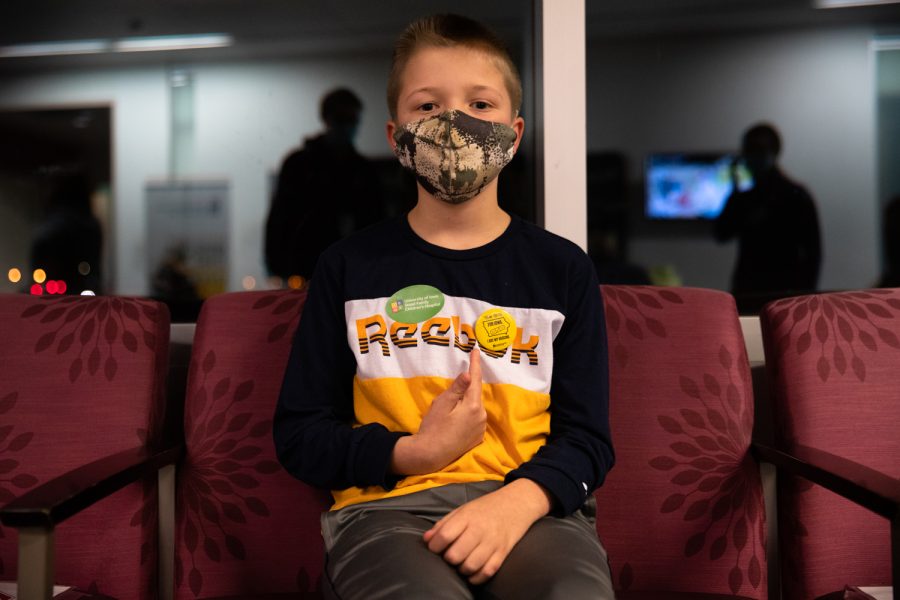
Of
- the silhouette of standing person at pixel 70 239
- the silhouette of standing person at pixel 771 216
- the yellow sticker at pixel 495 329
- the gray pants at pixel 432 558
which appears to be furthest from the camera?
the silhouette of standing person at pixel 771 216

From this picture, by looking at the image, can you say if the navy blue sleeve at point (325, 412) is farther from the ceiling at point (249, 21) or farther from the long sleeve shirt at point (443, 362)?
the ceiling at point (249, 21)

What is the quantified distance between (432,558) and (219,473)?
2.05 ft

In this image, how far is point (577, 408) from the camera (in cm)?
114

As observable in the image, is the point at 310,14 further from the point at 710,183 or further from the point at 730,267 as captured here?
the point at 730,267

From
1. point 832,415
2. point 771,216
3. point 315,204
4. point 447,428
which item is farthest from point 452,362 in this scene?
point 771,216

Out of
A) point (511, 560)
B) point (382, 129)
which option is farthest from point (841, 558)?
point (382, 129)

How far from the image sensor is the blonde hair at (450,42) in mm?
1188

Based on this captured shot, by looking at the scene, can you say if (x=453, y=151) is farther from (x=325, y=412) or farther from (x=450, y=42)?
(x=325, y=412)

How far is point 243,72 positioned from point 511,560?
2465mm

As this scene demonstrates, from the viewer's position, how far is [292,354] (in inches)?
46.8

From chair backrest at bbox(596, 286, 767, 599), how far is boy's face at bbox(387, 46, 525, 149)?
55cm

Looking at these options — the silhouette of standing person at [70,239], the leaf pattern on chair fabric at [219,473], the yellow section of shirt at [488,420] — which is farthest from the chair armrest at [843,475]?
the silhouette of standing person at [70,239]

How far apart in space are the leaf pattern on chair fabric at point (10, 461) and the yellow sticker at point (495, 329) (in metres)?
0.91

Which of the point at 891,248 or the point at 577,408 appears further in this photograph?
the point at 891,248
